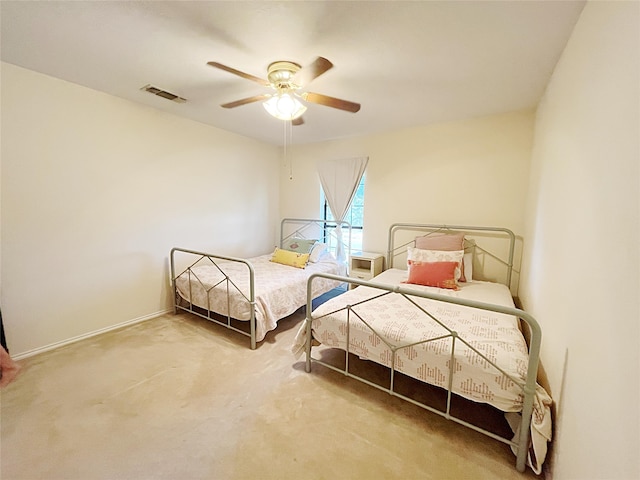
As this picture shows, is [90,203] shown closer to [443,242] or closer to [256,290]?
[256,290]

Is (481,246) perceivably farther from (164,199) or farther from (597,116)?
(164,199)

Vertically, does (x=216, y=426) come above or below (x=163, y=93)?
below

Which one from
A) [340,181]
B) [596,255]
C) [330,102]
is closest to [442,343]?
[596,255]

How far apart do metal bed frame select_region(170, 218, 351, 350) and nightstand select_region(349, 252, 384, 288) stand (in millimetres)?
266

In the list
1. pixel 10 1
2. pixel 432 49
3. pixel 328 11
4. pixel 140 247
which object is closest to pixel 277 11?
pixel 328 11

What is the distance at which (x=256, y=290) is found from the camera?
2553mm

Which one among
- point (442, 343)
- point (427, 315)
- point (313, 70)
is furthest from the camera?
point (427, 315)

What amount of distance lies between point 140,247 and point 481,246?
12.5 feet

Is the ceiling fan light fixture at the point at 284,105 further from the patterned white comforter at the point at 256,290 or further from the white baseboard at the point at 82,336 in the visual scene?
the white baseboard at the point at 82,336

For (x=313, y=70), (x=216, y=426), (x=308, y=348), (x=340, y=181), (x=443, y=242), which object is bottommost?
(x=216, y=426)

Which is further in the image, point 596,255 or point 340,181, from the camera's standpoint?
point 340,181

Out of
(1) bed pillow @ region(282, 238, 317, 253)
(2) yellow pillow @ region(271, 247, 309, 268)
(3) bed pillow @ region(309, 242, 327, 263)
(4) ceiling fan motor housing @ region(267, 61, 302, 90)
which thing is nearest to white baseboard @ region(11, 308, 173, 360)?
(2) yellow pillow @ region(271, 247, 309, 268)

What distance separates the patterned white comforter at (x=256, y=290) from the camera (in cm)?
248

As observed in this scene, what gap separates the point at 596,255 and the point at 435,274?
1580 mm
